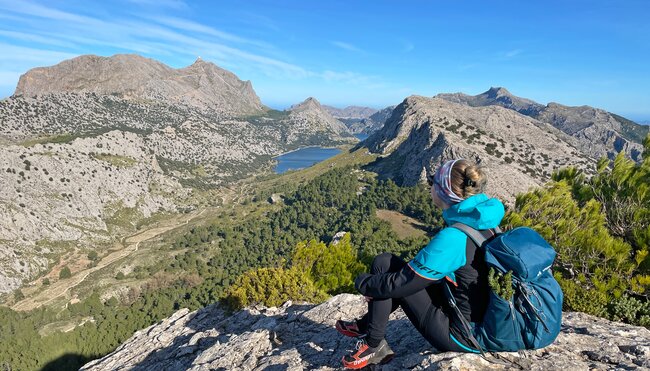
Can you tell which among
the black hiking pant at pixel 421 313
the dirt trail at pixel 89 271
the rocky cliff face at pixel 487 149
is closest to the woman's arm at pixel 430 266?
the black hiking pant at pixel 421 313

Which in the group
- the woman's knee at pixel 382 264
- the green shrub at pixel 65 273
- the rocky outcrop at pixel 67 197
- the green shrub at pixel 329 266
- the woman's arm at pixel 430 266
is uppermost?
the woman's arm at pixel 430 266

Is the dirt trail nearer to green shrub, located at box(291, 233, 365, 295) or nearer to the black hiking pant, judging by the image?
green shrub, located at box(291, 233, 365, 295)

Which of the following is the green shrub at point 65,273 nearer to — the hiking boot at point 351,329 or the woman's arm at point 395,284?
the hiking boot at point 351,329

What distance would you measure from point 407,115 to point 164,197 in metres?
144

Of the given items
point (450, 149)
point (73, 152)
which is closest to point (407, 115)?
point (450, 149)

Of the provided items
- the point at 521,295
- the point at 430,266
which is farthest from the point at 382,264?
the point at 521,295

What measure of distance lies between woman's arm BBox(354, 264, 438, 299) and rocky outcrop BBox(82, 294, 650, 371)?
1866 mm

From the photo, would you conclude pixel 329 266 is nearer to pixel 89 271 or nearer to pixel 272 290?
pixel 272 290

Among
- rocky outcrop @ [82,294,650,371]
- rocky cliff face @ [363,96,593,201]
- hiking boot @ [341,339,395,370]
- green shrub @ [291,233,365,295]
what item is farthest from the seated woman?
rocky cliff face @ [363,96,593,201]

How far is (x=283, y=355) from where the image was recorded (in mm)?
10047

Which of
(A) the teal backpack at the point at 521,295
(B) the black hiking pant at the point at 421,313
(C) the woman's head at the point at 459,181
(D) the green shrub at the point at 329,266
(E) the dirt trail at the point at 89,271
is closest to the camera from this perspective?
(A) the teal backpack at the point at 521,295

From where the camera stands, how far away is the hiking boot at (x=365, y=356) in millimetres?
6609

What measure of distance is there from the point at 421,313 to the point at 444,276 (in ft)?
4.01

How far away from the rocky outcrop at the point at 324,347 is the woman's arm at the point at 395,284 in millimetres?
1866
